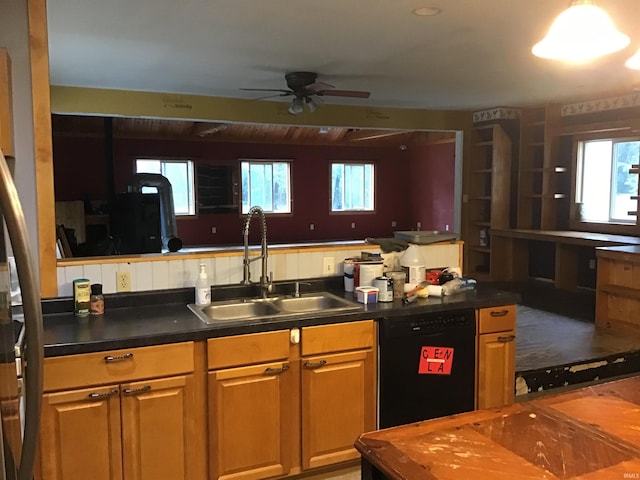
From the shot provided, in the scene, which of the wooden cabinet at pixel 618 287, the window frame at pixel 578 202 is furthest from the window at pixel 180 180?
the wooden cabinet at pixel 618 287

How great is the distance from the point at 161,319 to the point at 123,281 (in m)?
0.37

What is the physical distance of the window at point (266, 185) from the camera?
1147 cm

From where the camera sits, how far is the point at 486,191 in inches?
319

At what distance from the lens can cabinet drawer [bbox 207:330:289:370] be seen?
2383 millimetres

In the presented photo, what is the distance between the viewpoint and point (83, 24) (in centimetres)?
371

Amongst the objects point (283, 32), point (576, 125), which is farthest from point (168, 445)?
point (576, 125)

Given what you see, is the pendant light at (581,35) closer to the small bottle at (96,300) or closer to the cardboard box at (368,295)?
the cardboard box at (368,295)

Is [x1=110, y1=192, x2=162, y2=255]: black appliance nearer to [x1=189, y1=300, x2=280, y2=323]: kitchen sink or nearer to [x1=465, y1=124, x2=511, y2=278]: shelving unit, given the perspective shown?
[x1=465, y1=124, x2=511, y2=278]: shelving unit

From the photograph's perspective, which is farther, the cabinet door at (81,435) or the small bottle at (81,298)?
the small bottle at (81,298)

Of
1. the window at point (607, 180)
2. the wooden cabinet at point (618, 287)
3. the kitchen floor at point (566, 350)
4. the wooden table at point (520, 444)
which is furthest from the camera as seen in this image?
the window at point (607, 180)

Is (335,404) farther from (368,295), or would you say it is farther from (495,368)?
(495,368)

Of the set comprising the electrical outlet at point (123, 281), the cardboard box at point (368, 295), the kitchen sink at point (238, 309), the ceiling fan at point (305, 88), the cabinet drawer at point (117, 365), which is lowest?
the cabinet drawer at point (117, 365)

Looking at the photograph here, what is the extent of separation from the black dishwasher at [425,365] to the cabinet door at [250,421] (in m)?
0.50

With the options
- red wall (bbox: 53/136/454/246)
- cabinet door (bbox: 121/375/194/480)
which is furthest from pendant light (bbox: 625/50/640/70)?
red wall (bbox: 53/136/454/246)
